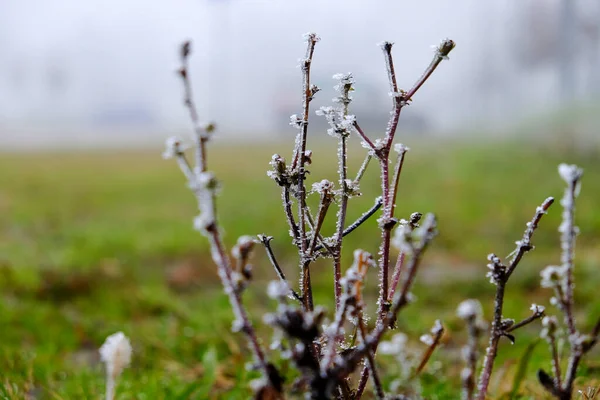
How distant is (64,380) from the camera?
171 centimetres

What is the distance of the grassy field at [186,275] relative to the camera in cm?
170

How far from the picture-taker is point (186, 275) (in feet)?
11.7

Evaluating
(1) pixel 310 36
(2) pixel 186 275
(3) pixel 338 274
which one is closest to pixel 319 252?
(3) pixel 338 274

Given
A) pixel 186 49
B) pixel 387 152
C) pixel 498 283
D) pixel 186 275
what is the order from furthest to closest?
pixel 186 275, pixel 387 152, pixel 498 283, pixel 186 49

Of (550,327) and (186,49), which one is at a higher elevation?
(186,49)

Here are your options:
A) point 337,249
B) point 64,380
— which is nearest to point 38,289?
point 64,380

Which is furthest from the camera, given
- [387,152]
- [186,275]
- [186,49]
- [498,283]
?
[186,275]

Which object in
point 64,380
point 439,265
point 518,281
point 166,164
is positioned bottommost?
point 64,380

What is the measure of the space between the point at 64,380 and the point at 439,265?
2689 mm

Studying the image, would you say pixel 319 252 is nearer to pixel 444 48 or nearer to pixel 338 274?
pixel 338 274

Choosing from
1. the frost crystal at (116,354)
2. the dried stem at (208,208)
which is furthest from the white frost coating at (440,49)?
the frost crystal at (116,354)

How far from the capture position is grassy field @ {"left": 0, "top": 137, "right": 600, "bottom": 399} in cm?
170

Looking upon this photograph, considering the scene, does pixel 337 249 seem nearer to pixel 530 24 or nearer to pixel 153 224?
pixel 153 224

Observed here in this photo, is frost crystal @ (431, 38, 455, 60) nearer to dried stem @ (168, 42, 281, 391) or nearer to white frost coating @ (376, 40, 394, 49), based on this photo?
white frost coating @ (376, 40, 394, 49)
